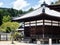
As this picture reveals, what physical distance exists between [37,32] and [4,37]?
483 centimetres

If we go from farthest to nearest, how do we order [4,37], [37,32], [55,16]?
[4,37] → [37,32] → [55,16]

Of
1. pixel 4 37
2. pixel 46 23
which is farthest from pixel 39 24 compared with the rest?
pixel 4 37

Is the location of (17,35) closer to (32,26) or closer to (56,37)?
(32,26)

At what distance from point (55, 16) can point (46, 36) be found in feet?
7.37

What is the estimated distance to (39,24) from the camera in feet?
76.1

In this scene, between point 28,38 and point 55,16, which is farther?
point 28,38

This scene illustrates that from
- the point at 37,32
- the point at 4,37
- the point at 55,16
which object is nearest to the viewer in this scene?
the point at 55,16

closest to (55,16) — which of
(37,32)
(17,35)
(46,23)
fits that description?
(46,23)

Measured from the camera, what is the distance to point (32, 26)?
955 inches

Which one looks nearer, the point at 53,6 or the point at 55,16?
the point at 55,16

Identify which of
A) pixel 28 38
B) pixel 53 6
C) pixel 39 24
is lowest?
pixel 28 38

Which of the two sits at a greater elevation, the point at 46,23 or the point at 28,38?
Result: the point at 46,23

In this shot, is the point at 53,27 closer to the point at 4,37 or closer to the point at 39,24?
the point at 39,24

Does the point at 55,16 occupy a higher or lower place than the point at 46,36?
higher
